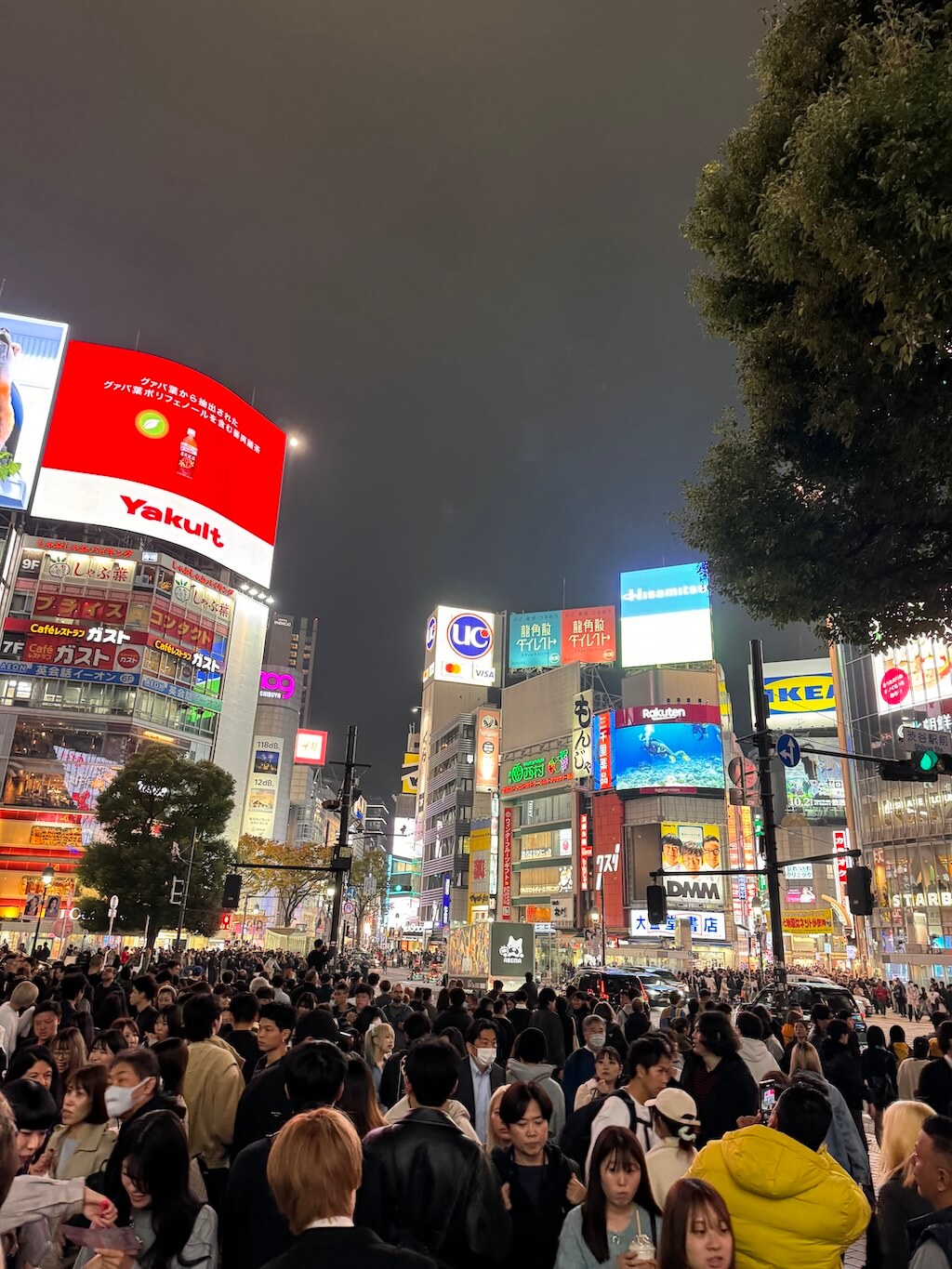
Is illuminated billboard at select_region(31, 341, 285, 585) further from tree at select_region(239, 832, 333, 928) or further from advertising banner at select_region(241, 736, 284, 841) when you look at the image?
tree at select_region(239, 832, 333, 928)

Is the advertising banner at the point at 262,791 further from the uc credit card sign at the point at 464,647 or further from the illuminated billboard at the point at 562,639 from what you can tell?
the illuminated billboard at the point at 562,639

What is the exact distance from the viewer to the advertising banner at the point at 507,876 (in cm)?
7338

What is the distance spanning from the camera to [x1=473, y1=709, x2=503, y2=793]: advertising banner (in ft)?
270

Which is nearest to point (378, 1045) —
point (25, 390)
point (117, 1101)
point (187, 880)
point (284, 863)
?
point (117, 1101)

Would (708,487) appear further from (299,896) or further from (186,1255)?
(299,896)

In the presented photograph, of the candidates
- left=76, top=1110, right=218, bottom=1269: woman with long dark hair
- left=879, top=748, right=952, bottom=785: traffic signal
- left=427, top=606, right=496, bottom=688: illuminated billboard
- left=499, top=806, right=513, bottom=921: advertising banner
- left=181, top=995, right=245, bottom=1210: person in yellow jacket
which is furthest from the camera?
left=427, top=606, right=496, bottom=688: illuminated billboard

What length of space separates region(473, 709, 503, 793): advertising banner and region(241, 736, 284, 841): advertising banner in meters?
20.7

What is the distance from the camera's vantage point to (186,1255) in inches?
122

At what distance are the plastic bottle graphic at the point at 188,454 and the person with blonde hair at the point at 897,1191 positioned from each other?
6632 cm

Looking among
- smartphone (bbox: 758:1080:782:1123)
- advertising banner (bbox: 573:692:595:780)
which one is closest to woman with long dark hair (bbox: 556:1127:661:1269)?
smartphone (bbox: 758:1080:782:1123)

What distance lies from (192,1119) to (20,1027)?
15.5 feet

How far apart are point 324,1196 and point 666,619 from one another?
7298 centimetres

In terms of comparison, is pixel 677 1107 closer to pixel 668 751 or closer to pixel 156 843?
pixel 156 843

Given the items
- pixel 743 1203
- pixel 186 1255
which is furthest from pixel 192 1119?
pixel 743 1203
